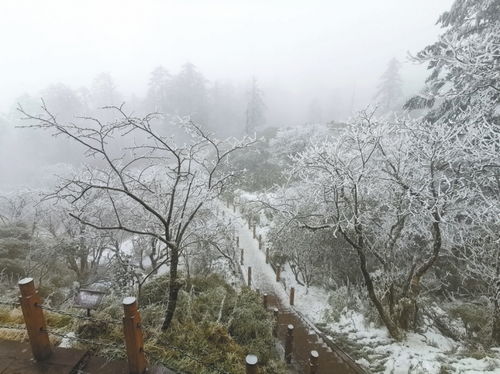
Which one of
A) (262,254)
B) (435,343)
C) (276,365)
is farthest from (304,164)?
(262,254)

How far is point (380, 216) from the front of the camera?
→ 836 centimetres

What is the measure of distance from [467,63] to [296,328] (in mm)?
7277

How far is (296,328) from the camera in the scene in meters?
7.82

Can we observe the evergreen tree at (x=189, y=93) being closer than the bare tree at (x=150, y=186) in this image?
No

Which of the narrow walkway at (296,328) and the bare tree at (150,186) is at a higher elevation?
the bare tree at (150,186)

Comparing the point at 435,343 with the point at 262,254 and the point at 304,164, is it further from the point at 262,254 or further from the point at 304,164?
the point at 262,254

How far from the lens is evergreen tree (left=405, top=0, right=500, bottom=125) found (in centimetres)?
514

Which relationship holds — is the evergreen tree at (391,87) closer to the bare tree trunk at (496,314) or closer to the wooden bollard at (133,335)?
the bare tree trunk at (496,314)

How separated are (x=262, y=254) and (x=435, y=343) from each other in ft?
27.9

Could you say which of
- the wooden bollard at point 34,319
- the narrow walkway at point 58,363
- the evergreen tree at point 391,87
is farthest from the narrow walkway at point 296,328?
the evergreen tree at point 391,87

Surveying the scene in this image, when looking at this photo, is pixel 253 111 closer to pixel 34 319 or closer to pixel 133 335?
pixel 34 319

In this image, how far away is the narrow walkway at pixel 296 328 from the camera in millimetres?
6105

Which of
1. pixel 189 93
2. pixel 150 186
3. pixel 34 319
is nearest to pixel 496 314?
pixel 34 319

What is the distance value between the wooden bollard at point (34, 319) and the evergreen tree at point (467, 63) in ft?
22.6
